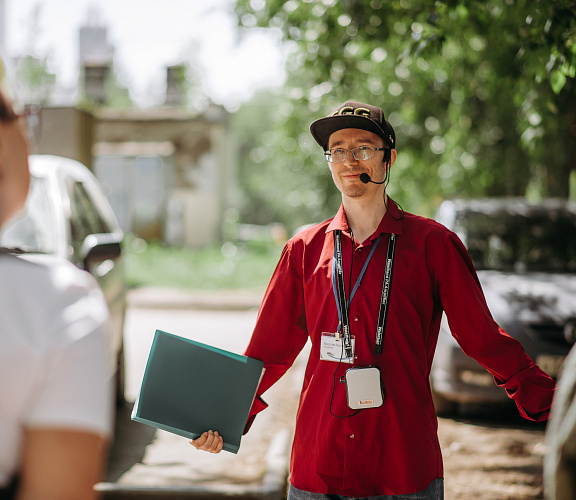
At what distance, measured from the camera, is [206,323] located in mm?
13539

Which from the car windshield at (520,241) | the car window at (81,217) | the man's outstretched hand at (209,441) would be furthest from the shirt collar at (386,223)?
the car windshield at (520,241)

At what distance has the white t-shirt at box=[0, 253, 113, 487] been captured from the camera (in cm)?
115

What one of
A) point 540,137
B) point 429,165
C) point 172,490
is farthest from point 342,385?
point 429,165

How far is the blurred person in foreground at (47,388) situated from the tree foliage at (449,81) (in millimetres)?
3657

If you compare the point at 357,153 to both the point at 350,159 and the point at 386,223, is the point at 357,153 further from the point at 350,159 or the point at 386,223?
the point at 386,223

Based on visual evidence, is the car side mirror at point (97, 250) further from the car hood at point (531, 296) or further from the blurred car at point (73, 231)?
the car hood at point (531, 296)

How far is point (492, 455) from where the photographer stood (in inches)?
234

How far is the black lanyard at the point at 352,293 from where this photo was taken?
2.51 meters

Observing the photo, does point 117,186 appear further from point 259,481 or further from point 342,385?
point 342,385

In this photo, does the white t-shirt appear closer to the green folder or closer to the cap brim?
the green folder

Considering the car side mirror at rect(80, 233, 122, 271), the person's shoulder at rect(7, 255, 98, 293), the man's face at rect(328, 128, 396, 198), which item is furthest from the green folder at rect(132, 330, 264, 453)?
the car side mirror at rect(80, 233, 122, 271)

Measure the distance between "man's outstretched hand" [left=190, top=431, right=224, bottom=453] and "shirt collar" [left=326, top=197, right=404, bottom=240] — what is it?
0.81m

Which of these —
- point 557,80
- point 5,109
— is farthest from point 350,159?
point 557,80

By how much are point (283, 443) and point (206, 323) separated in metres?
8.16
